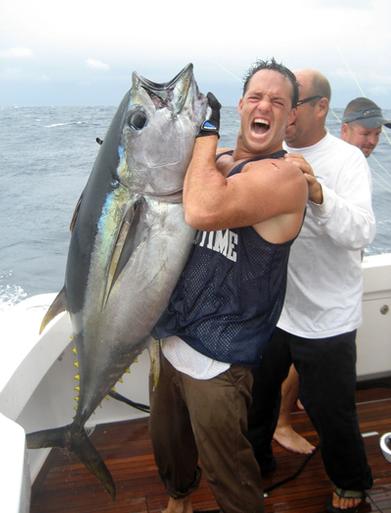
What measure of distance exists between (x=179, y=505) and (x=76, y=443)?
502 mm

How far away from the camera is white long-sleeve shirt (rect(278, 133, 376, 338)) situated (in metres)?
2.03

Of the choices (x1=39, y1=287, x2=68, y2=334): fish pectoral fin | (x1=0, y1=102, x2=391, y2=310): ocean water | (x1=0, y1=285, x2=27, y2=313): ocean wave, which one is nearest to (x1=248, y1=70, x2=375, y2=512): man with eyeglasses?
(x1=39, y1=287, x2=68, y2=334): fish pectoral fin

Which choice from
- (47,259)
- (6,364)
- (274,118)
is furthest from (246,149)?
(47,259)

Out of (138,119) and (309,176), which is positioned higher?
(138,119)

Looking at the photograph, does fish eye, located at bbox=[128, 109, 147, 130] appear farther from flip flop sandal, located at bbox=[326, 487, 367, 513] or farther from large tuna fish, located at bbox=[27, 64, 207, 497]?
flip flop sandal, located at bbox=[326, 487, 367, 513]

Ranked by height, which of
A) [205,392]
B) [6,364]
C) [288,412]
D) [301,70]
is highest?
[301,70]

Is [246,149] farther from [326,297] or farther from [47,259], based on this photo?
[47,259]

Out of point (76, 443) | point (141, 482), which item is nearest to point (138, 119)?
point (76, 443)

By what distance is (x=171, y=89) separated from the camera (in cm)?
157

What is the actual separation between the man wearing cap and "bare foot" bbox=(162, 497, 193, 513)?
6.62 ft

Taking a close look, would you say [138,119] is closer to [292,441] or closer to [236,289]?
[236,289]

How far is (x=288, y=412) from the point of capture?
2.81 m

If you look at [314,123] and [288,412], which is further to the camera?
[288,412]

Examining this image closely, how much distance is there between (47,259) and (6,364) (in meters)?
3.85
